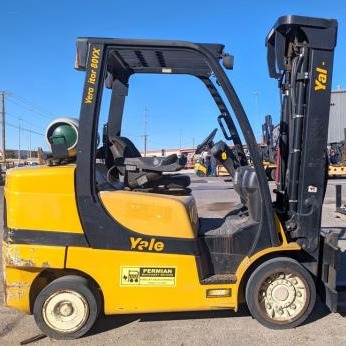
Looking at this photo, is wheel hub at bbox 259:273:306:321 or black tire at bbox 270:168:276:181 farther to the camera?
black tire at bbox 270:168:276:181

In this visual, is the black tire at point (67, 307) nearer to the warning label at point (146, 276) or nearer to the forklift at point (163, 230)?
the forklift at point (163, 230)

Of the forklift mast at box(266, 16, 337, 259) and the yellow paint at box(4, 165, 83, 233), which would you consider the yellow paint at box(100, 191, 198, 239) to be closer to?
the yellow paint at box(4, 165, 83, 233)

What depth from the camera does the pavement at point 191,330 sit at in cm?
394

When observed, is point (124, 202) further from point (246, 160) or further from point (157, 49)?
point (246, 160)

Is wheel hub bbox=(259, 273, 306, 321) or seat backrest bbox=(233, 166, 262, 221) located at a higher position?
seat backrest bbox=(233, 166, 262, 221)

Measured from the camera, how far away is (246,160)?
5.21 m

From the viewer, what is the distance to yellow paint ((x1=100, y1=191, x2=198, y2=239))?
4004 mm

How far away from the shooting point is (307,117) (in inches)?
167

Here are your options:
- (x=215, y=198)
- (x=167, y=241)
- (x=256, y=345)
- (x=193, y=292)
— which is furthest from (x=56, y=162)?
(x=215, y=198)

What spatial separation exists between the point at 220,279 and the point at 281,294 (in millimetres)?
573

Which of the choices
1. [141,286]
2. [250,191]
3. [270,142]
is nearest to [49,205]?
[141,286]

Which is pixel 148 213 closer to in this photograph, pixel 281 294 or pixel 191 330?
pixel 191 330

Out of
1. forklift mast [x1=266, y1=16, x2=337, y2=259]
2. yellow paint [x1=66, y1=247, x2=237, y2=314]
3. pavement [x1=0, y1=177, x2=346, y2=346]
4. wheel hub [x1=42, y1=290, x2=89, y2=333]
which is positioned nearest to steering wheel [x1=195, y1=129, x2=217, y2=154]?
forklift mast [x1=266, y1=16, x2=337, y2=259]

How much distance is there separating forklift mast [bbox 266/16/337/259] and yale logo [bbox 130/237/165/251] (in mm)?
1211
